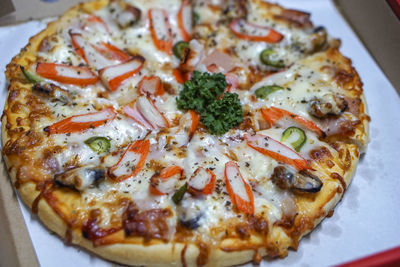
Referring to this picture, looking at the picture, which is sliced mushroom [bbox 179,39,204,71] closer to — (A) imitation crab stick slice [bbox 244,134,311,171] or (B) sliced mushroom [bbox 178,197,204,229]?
(A) imitation crab stick slice [bbox 244,134,311,171]

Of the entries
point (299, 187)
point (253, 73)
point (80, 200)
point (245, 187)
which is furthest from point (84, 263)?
point (253, 73)

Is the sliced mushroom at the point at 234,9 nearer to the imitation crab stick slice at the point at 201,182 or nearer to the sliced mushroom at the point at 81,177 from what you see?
the imitation crab stick slice at the point at 201,182

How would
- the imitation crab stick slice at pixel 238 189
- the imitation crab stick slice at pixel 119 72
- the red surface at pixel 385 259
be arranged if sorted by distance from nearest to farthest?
the red surface at pixel 385 259, the imitation crab stick slice at pixel 238 189, the imitation crab stick slice at pixel 119 72

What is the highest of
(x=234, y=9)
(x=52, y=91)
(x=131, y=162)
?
(x=52, y=91)

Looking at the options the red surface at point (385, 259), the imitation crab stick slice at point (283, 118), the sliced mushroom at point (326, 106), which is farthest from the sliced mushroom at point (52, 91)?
the red surface at point (385, 259)

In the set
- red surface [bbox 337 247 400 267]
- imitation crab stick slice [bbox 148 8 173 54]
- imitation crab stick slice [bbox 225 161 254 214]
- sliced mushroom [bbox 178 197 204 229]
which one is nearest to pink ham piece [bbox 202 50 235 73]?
imitation crab stick slice [bbox 148 8 173 54]

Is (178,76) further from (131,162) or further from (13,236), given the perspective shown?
(13,236)

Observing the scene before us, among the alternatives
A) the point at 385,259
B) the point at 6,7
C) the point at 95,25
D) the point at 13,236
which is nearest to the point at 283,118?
the point at 385,259
